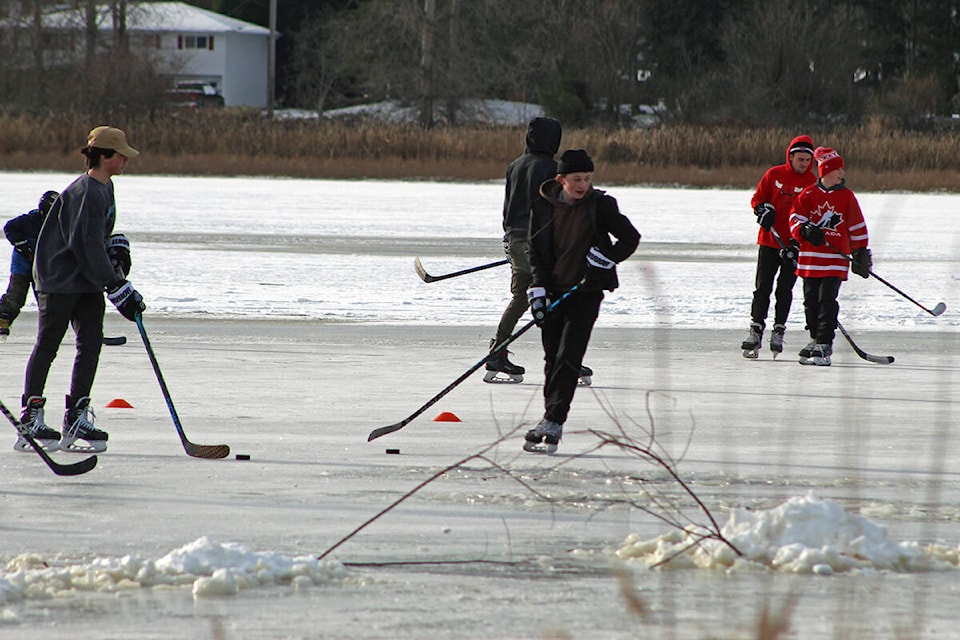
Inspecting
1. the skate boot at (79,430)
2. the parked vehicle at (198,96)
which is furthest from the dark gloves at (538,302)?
the parked vehicle at (198,96)

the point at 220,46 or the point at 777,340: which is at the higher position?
the point at 220,46

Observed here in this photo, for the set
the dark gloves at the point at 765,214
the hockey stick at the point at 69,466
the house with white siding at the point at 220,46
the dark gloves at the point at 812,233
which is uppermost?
the house with white siding at the point at 220,46

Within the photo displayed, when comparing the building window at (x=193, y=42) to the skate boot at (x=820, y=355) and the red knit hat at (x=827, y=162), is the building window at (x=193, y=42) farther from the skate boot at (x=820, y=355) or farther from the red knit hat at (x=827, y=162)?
the skate boot at (x=820, y=355)

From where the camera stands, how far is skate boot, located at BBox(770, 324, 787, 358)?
32.8 feet

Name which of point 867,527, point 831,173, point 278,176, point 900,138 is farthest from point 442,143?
point 867,527

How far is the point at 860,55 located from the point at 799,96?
594 centimetres

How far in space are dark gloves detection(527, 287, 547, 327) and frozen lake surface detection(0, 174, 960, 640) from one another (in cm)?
52

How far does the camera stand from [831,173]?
9750 millimetres

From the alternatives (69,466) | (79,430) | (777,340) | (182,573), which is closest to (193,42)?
(777,340)

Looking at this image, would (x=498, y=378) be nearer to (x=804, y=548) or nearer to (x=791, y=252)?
(x=791, y=252)

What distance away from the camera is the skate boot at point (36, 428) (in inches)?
255

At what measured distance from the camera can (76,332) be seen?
6.48m

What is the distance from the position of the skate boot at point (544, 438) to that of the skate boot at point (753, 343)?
3570mm

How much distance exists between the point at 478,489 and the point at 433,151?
101 ft
